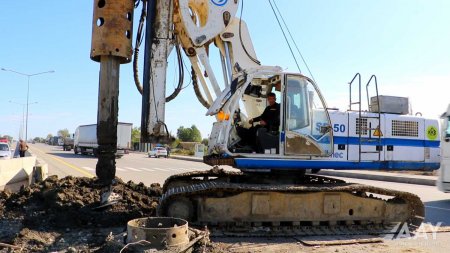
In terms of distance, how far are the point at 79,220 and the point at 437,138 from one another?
7060 millimetres

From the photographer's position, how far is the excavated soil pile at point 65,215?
5988mm

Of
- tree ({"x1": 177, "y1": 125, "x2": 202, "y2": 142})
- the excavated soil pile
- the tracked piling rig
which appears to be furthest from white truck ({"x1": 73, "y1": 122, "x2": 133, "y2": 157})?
tree ({"x1": 177, "y1": 125, "x2": 202, "y2": 142})

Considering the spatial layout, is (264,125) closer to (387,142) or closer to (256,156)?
(256,156)

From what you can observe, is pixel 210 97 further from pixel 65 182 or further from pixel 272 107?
pixel 65 182

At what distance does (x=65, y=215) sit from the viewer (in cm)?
713

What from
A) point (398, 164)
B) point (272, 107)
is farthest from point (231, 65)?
point (398, 164)

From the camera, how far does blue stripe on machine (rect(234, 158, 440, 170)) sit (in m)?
7.50

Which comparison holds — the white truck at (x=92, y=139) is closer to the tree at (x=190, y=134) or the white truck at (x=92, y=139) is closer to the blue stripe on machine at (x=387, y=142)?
the blue stripe on machine at (x=387, y=142)

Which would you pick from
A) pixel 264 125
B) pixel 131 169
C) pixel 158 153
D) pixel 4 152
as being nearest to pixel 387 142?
pixel 264 125

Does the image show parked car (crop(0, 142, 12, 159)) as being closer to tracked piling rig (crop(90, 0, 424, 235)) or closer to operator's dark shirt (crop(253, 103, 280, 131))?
tracked piling rig (crop(90, 0, 424, 235))

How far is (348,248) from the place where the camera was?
6551 mm

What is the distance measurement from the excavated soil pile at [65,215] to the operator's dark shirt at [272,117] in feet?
8.31

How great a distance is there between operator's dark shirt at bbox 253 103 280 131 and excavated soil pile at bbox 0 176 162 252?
8.31 feet

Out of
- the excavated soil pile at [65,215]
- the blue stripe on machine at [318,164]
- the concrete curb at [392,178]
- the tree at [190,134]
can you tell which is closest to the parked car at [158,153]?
the concrete curb at [392,178]
